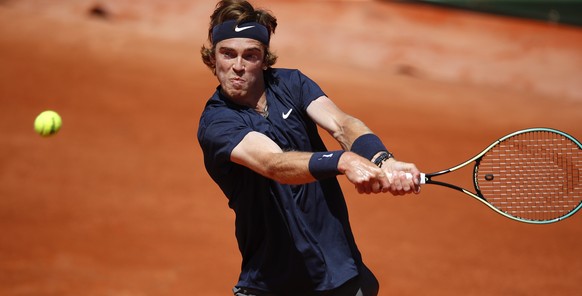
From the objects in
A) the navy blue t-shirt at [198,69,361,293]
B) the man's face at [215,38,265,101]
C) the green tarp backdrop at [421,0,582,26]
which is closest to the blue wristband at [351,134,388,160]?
the navy blue t-shirt at [198,69,361,293]

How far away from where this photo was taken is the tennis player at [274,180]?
178 inches

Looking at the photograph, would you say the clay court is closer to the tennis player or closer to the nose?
the tennis player

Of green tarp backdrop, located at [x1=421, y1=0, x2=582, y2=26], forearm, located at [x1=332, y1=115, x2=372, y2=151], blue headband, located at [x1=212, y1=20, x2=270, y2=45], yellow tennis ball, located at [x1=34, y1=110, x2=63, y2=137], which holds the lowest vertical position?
forearm, located at [x1=332, y1=115, x2=372, y2=151]

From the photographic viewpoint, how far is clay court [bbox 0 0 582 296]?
8.94 meters

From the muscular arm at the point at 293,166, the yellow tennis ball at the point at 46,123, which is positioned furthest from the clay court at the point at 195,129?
the muscular arm at the point at 293,166

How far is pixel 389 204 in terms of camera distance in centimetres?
1085

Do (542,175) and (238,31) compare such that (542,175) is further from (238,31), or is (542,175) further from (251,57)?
(238,31)

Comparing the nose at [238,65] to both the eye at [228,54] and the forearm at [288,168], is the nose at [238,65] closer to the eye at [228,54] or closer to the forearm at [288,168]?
the eye at [228,54]

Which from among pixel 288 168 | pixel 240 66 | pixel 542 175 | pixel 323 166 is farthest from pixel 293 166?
pixel 542 175

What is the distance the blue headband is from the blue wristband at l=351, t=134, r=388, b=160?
0.79m

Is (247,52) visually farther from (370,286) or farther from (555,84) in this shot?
(555,84)

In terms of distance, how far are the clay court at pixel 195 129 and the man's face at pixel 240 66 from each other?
408cm

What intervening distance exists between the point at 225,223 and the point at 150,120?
361 cm

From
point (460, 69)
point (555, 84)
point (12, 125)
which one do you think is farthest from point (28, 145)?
point (555, 84)
